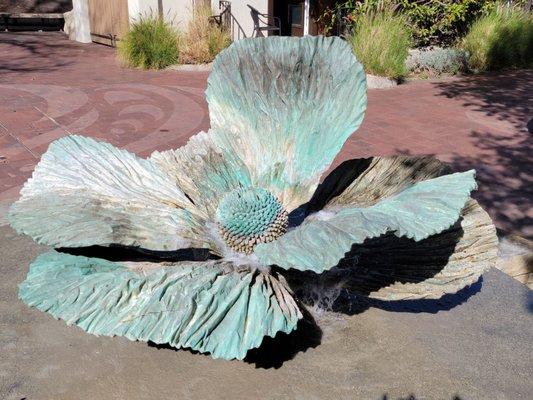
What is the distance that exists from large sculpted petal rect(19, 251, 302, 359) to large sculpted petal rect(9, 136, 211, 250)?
15 centimetres

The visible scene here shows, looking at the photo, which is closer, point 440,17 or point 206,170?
point 206,170

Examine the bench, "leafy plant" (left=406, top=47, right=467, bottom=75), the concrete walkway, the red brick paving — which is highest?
the bench

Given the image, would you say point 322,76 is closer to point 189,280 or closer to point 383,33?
point 189,280

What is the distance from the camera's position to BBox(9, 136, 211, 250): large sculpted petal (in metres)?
2.22

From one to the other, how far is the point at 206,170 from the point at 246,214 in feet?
1.97

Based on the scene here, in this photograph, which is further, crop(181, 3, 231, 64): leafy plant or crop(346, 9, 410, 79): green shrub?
crop(181, 3, 231, 64): leafy plant

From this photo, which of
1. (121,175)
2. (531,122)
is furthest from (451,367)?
(531,122)

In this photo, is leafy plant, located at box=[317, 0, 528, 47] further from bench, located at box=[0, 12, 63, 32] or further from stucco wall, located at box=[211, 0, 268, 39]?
bench, located at box=[0, 12, 63, 32]

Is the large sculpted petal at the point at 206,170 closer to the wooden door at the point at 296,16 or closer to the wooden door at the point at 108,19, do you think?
the wooden door at the point at 108,19

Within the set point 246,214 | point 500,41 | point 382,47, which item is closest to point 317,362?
point 246,214

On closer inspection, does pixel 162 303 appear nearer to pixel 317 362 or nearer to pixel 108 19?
pixel 317 362

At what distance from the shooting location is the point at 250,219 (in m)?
2.58

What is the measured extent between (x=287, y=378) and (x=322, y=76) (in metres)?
1.49

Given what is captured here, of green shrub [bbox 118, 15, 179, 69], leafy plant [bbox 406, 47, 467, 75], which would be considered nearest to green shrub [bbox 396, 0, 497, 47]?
leafy plant [bbox 406, 47, 467, 75]
